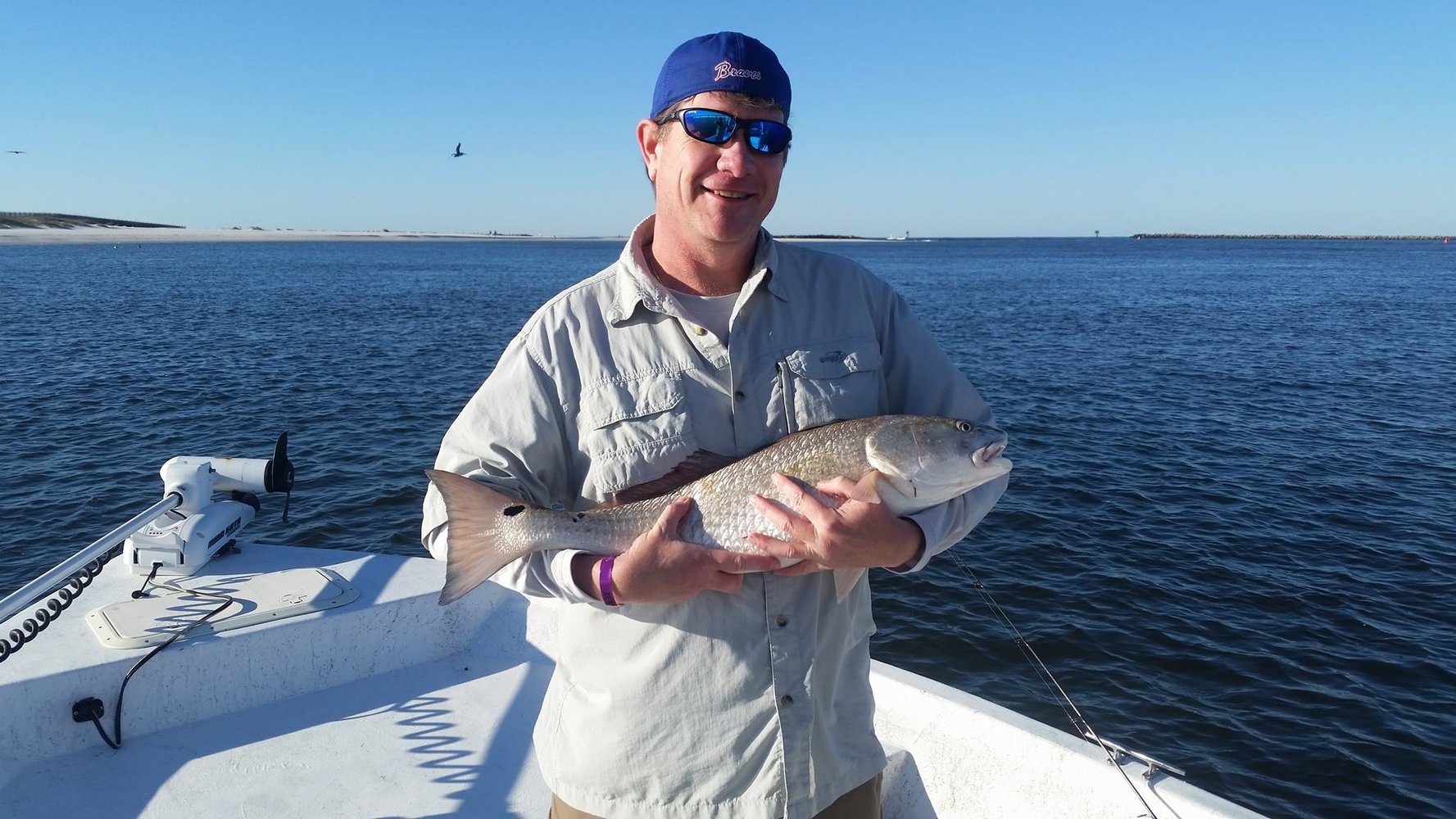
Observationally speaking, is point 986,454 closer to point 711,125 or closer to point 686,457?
point 686,457

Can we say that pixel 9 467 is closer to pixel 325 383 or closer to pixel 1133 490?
Answer: pixel 325 383

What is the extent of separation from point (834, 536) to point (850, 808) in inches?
36.6

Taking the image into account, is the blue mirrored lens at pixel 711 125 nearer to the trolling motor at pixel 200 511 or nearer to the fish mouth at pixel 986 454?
the fish mouth at pixel 986 454

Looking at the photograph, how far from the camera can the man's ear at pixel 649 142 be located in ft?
9.32

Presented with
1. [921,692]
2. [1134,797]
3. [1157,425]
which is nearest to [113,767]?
[921,692]

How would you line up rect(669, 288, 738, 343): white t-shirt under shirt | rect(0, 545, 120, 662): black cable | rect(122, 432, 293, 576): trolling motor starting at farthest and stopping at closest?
1. rect(122, 432, 293, 576): trolling motor
2. rect(0, 545, 120, 662): black cable
3. rect(669, 288, 738, 343): white t-shirt under shirt

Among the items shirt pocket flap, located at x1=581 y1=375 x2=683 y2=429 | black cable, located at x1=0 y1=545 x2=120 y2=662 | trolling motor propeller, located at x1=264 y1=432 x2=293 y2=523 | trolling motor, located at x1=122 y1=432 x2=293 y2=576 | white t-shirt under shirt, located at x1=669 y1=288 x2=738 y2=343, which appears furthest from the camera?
trolling motor propeller, located at x1=264 y1=432 x2=293 y2=523

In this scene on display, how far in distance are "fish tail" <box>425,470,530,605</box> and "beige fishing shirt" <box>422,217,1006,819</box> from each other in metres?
0.04

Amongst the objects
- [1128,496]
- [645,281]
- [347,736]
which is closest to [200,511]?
[347,736]

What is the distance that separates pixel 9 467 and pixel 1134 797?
1978 centimetres

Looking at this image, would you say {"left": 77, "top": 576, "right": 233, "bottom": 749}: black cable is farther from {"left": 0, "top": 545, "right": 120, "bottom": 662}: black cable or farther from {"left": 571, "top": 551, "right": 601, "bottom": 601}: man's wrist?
{"left": 571, "top": 551, "right": 601, "bottom": 601}: man's wrist

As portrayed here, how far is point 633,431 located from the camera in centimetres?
275

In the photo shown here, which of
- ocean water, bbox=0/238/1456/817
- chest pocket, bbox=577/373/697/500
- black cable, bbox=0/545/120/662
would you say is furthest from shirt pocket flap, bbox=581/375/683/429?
ocean water, bbox=0/238/1456/817

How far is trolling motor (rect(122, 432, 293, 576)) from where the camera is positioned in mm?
5859
